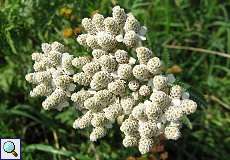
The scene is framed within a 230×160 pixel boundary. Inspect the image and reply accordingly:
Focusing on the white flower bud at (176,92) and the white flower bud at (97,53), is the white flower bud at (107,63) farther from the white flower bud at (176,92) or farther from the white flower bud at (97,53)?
the white flower bud at (176,92)

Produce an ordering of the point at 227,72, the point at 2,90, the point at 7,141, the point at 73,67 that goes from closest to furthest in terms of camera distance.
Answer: the point at 73,67
the point at 7,141
the point at 2,90
the point at 227,72

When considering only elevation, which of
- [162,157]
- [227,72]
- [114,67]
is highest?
[227,72]

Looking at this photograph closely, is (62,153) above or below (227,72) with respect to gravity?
below

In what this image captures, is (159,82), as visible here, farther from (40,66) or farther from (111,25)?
(40,66)

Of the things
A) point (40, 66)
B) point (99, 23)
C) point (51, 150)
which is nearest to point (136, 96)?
point (99, 23)

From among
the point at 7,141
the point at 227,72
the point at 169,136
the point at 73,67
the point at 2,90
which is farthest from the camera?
the point at 227,72

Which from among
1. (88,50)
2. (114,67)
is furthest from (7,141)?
(114,67)

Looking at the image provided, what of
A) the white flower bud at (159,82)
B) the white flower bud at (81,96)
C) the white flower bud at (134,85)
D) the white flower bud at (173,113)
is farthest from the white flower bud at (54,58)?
the white flower bud at (173,113)

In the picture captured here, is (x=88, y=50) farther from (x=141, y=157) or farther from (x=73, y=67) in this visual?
(x=141, y=157)
